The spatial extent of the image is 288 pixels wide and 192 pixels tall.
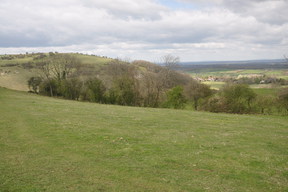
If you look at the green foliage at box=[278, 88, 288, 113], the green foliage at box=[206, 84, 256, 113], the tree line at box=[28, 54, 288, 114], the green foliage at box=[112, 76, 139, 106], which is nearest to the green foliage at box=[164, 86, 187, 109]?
the tree line at box=[28, 54, 288, 114]

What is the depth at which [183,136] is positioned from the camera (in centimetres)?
1825

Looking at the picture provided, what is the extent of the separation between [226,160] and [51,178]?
9025mm

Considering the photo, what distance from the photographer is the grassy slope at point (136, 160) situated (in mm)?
9555

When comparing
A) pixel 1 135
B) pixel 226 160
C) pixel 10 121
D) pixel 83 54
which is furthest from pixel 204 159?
pixel 83 54

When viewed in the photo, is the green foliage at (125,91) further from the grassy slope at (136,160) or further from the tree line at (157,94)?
the grassy slope at (136,160)

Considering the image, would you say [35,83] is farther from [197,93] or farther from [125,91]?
[197,93]

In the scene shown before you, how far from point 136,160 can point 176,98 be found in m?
44.3

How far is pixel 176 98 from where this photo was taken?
183 feet

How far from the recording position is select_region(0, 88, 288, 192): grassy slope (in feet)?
31.3

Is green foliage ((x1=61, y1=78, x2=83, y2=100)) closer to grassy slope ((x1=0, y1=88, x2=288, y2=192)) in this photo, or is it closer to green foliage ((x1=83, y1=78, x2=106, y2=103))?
green foliage ((x1=83, y1=78, x2=106, y2=103))

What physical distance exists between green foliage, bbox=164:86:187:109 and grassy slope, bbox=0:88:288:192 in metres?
35.7

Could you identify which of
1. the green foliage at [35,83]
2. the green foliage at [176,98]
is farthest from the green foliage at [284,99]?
the green foliage at [35,83]

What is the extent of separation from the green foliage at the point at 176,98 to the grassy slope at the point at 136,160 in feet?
117

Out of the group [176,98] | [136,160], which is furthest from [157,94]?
[136,160]
